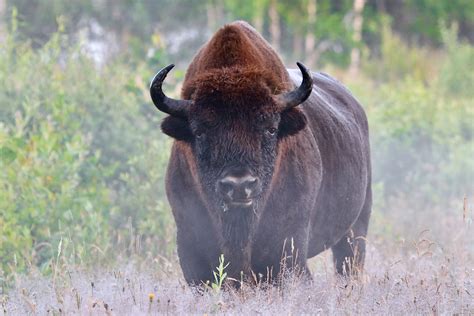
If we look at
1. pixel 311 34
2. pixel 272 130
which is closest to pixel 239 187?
pixel 272 130

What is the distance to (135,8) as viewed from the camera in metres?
29.7

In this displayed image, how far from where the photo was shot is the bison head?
6.64 metres

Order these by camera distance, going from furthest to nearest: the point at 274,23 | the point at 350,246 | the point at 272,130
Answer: the point at 274,23, the point at 350,246, the point at 272,130

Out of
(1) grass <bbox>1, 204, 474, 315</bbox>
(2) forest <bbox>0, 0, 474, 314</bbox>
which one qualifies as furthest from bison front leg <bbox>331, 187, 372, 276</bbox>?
(1) grass <bbox>1, 204, 474, 315</bbox>

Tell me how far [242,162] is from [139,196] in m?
4.21

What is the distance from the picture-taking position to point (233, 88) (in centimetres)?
677

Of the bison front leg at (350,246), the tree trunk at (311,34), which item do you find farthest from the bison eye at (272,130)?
the tree trunk at (311,34)

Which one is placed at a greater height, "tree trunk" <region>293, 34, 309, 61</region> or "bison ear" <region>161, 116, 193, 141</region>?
"bison ear" <region>161, 116, 193, 141</region>

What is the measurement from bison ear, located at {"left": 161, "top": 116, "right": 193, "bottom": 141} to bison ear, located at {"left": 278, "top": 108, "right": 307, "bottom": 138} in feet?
1.97

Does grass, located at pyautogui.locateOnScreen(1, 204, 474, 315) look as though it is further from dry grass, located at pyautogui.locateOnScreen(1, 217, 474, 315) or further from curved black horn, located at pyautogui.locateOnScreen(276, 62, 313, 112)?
curved black horn, located at pyautogui.locateOnScreen(276, 62, 313, 112)

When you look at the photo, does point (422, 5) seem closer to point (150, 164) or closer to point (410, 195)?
point (410, 195)

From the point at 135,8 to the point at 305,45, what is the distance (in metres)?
7.86

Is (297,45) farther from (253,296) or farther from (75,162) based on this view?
(253,296)

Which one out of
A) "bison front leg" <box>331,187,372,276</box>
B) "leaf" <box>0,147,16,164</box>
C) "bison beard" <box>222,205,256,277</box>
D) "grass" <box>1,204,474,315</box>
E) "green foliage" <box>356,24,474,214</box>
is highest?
"leaf" <box>0,147,16,164</box>
